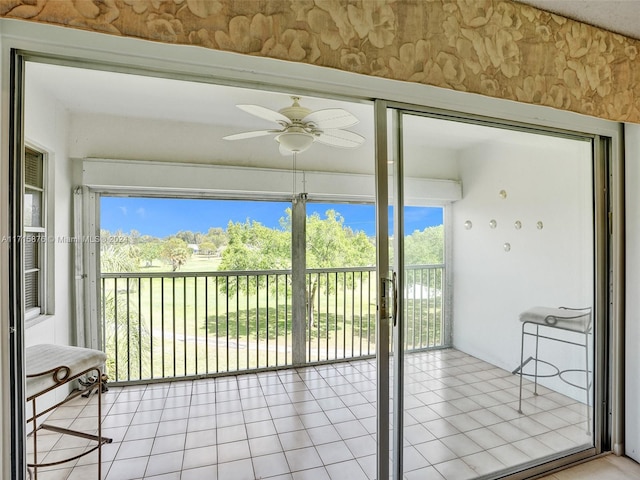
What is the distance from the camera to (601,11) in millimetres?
1493

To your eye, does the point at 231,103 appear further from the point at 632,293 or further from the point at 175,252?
the point at 632,293

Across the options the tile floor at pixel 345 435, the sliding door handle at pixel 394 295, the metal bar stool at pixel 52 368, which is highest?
the sliding door handle at pixel 394 295

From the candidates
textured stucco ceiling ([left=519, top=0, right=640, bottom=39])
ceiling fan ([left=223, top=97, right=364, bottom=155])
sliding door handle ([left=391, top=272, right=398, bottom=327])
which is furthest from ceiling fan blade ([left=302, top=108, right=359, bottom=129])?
sliding door handle ([left=391, top=272, right=398, bottom=327])

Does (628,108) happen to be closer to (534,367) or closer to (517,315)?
(517,315)

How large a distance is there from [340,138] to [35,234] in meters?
2.20

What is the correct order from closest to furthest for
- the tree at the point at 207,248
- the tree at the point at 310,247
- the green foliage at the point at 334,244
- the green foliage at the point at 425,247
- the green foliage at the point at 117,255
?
1. the green foliage at the point at 425,247
2. the green foliage at the point at 117,255
3. the tree at the point at 207,248
4. the tree at the point at 310,247
5. the green foliage at the point at 334,244

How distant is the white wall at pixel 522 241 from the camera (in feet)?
5.96

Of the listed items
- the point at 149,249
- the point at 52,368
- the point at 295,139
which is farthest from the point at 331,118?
the point at 149,249

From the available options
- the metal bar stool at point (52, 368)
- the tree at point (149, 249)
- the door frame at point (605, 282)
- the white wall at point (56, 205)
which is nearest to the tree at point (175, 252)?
the tree at point (149, 249)

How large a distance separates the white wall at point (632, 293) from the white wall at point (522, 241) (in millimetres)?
179

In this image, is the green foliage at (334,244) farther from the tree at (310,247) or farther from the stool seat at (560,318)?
the stool seat at (560,318)

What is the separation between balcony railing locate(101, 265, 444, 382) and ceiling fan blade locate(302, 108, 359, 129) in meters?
1.65

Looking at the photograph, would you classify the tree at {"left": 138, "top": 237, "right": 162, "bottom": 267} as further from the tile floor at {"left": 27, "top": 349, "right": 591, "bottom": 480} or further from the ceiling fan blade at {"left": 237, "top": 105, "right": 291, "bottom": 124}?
the ceiling fan blade at {"left": 237, "top": 105, "right": 291, "bottom": 124}

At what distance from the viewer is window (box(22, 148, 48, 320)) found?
2215 millimetres
